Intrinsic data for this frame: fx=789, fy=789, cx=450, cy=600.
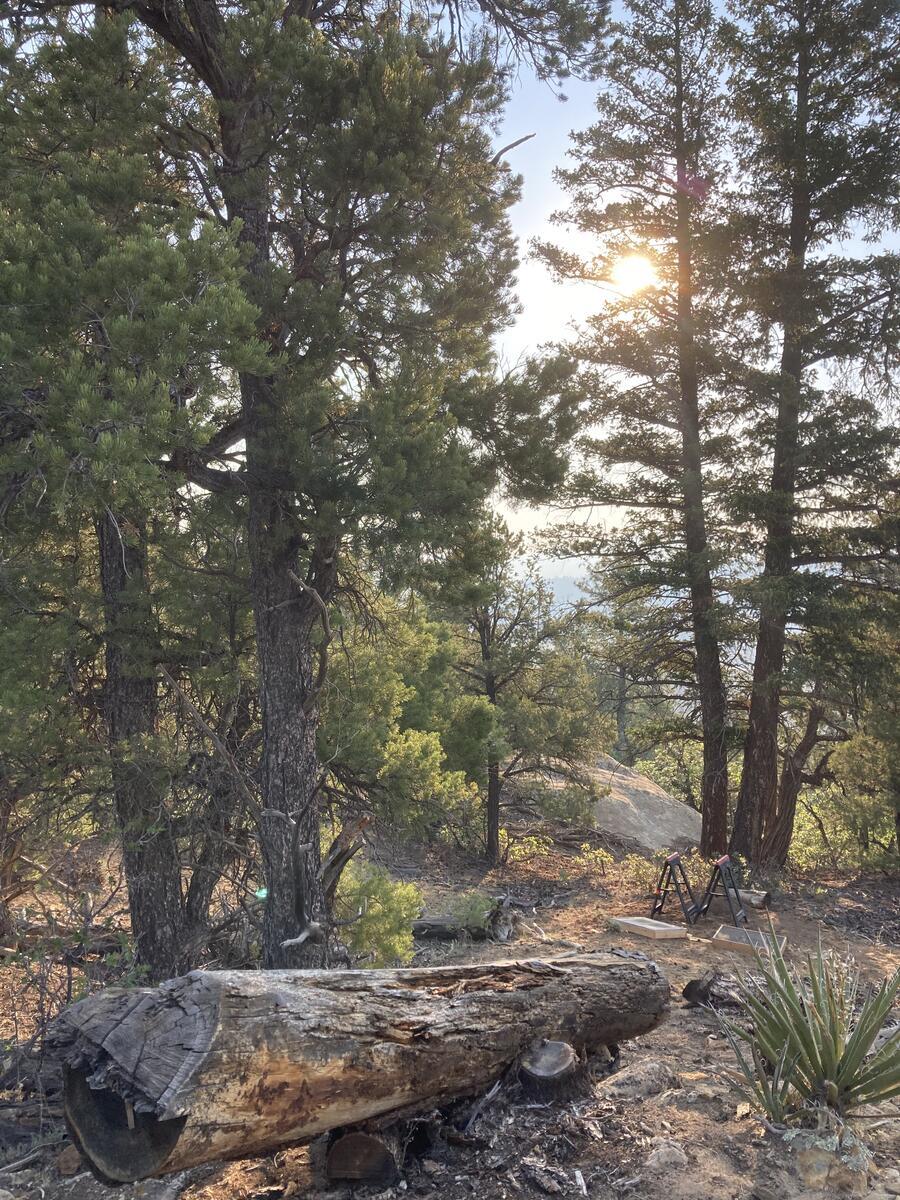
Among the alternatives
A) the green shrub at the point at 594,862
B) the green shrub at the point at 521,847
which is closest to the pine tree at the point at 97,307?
the green shrub at the point at 521,847

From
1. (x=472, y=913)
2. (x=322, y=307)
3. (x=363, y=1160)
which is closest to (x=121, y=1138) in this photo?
(x=363, y=1160)

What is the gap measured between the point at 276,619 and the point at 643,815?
16527 millimetres

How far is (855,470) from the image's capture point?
1104 cm

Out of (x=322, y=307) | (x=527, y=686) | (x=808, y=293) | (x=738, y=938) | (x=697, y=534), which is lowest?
(x=738, y=938)

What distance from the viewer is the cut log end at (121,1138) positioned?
9.50 ft

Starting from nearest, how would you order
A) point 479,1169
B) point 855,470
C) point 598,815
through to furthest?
point 479,1169 → point 855,470 → point 598,815

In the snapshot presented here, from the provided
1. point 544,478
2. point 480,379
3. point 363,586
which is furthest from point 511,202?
point 363,586

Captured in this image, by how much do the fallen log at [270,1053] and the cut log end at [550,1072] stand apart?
0.26 ft

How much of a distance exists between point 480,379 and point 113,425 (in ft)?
10.9

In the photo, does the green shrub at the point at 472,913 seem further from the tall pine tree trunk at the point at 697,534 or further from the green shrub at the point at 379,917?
the tall pine tree trunk at the point at 697,534

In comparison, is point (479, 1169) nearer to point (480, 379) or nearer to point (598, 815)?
point (480, 379)

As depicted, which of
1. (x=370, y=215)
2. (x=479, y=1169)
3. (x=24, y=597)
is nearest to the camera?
(x=479, y=1169)

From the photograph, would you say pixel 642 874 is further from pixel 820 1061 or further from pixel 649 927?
pixel 820 1061

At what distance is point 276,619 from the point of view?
6.61m
